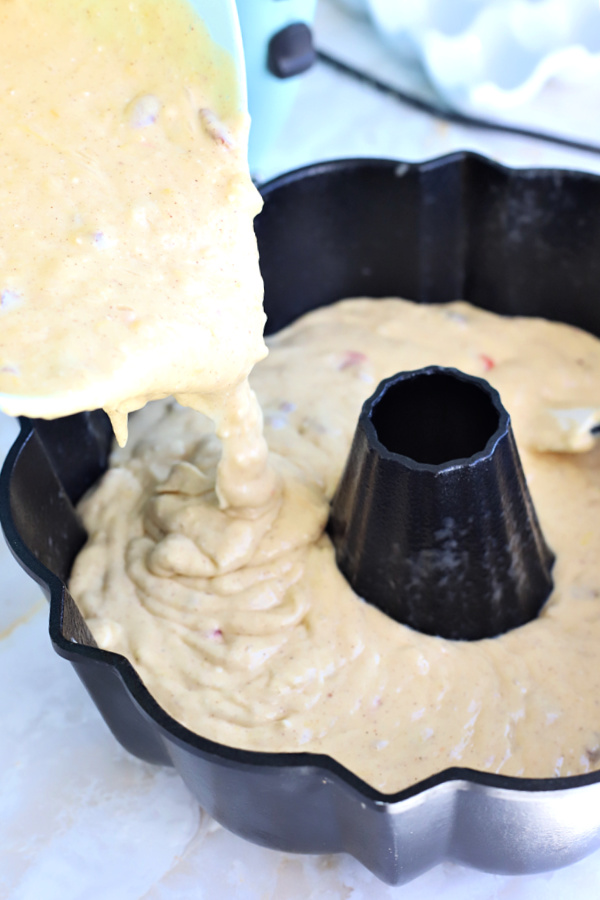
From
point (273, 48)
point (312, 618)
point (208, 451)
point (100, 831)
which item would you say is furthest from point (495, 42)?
point (100, 831)

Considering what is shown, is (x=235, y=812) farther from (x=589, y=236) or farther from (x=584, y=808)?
(x=589, y=236)

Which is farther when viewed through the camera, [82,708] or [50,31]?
[82,708]

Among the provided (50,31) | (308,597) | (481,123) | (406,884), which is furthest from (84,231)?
(481,123)

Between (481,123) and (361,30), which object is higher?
(361,30)

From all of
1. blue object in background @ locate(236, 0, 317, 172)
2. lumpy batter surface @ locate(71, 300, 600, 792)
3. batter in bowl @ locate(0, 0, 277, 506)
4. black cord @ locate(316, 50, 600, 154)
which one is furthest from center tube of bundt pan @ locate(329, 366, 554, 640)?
black cord @ locate(316, 50, 600, 154)

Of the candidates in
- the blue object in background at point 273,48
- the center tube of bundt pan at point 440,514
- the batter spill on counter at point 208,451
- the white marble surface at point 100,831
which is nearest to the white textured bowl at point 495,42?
the blue object in background at point 273,48

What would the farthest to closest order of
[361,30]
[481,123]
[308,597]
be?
[361,30], [481,123], [308,597]

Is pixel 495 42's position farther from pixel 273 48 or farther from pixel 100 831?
pixel 100 831

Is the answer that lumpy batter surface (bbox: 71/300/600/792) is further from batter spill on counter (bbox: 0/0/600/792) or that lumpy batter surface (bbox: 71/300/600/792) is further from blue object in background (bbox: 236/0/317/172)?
blue object in background (bbox: 236/0/317/172)
